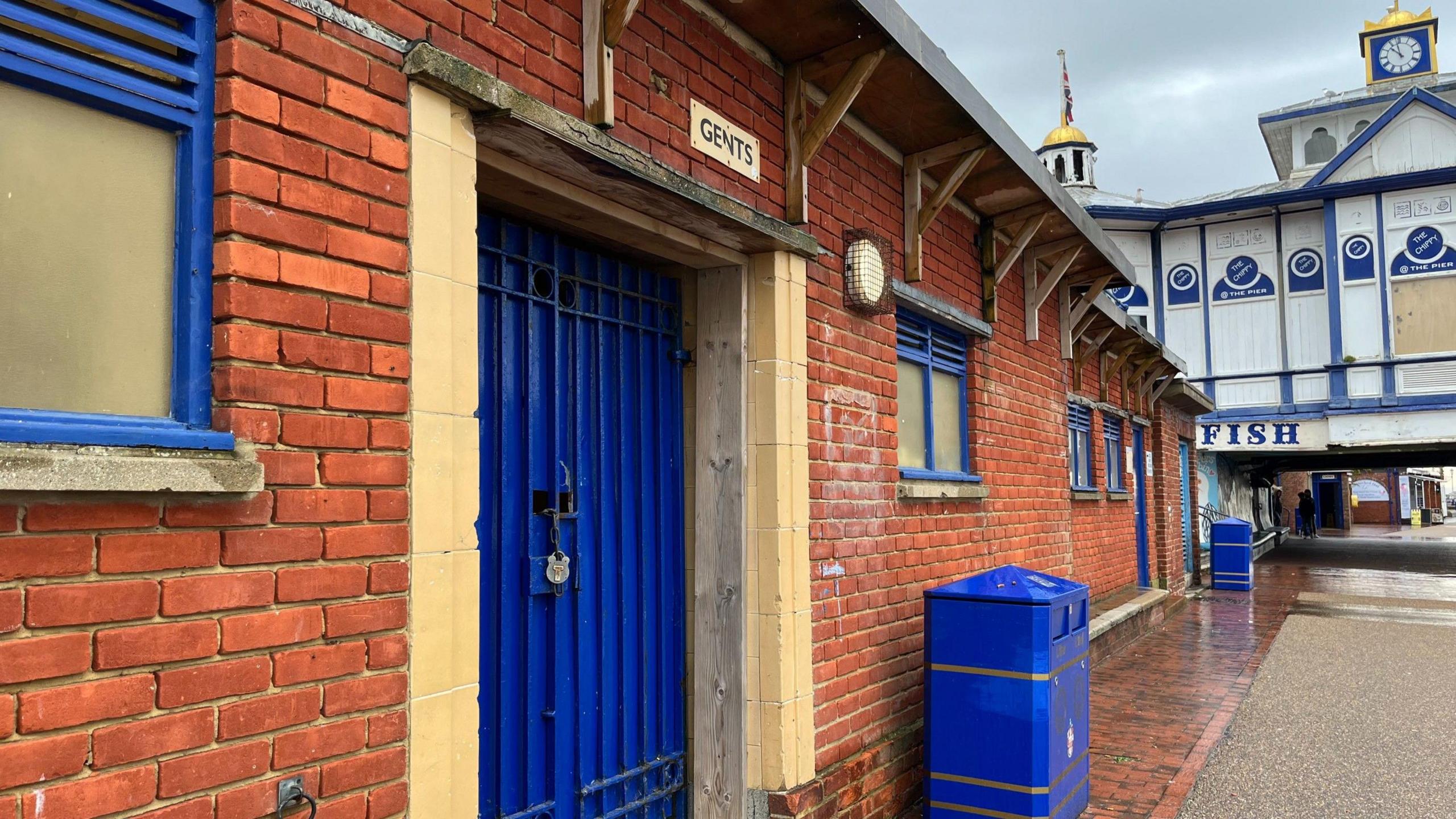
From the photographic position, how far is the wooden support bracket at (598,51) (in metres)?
3.31

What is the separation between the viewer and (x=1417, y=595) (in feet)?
52.7

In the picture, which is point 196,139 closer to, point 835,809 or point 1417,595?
point 835,809

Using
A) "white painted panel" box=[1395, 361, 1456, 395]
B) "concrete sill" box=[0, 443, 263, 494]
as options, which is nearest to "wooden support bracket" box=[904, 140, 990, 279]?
"concrete sill" box=[0, 443, 263, 494]

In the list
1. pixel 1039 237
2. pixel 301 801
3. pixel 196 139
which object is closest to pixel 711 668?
pixel 301 801

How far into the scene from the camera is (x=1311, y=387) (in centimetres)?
2203

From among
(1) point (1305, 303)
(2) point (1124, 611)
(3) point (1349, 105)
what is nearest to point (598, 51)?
(2) point (1124, 611)

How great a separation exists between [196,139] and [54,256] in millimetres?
402

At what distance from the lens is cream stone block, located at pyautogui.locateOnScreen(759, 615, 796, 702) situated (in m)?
4.16

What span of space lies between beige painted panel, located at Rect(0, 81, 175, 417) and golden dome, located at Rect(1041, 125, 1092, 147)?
33.8 meters

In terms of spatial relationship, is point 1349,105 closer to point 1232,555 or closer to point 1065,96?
point 1065,96

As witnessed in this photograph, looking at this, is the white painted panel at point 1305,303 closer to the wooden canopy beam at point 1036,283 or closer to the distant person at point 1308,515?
the wooden canopy beam at point 1036,283

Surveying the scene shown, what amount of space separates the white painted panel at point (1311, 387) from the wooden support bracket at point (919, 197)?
19.9 meters

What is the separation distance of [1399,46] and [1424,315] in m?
16.7

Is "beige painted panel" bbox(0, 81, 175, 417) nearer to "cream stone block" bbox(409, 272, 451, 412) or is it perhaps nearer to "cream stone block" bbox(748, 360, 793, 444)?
"cream stone block" bbox(409, 272, 451, 412)
